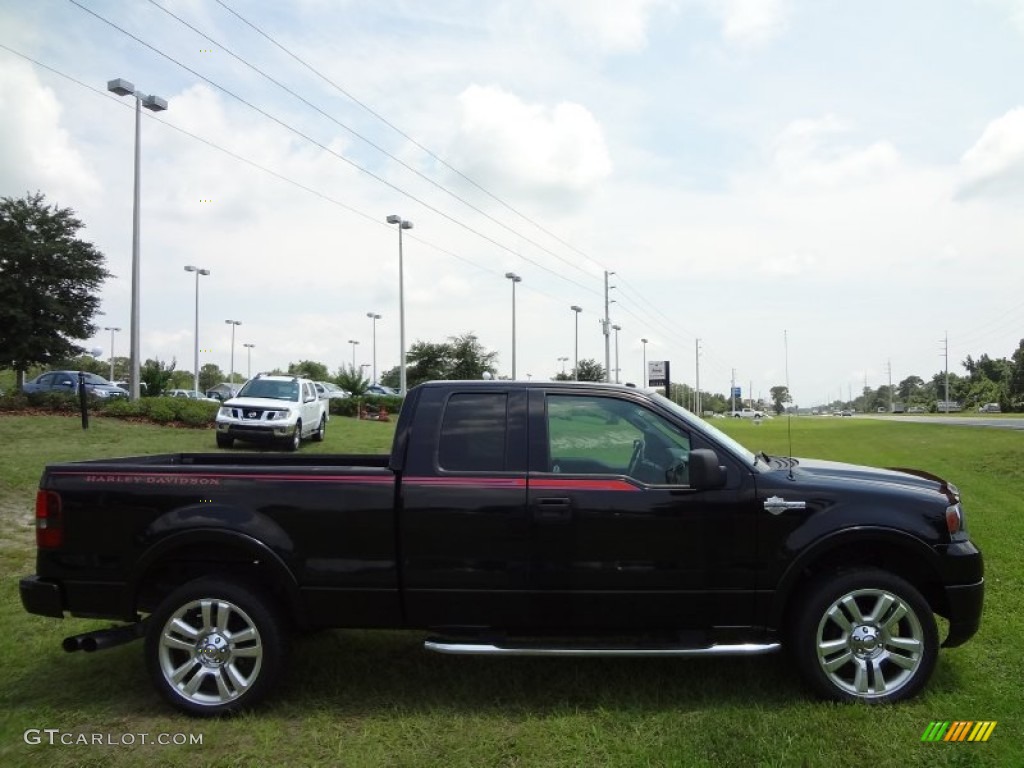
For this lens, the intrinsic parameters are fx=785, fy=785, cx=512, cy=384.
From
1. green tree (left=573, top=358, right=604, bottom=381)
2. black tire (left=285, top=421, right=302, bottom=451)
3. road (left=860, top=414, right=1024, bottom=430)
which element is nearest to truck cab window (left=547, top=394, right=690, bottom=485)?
black tire (left=285, top=421, right=302, bottom=451)

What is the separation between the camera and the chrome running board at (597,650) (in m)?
4.12

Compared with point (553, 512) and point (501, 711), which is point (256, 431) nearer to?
point (501, 711)

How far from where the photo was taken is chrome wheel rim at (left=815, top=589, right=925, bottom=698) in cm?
423

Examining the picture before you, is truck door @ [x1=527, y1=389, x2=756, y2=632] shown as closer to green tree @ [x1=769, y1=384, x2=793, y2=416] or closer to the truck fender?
the truck fender

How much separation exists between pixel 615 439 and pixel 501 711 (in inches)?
65.1

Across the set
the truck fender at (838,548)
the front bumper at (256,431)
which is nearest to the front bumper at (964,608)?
the truck fender at (838,548)

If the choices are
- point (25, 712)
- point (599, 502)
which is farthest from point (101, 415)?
point (599, 502)

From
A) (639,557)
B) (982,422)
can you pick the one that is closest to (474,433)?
(639,557)

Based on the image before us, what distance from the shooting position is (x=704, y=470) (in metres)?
4.15

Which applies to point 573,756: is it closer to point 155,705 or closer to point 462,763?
point 462,763

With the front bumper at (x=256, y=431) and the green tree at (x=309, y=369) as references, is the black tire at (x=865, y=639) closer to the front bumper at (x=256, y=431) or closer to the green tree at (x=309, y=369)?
the front bumper at (x=256, y=431)

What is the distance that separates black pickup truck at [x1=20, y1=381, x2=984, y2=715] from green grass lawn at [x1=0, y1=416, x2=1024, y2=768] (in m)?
0.29

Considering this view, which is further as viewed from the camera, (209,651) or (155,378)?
(155,378)

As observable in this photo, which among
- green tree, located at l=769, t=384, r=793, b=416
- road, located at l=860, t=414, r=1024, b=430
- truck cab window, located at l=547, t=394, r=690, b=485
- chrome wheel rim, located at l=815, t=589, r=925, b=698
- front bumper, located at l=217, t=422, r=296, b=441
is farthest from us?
road, located at l=860, t=414, r=1024, b=430
